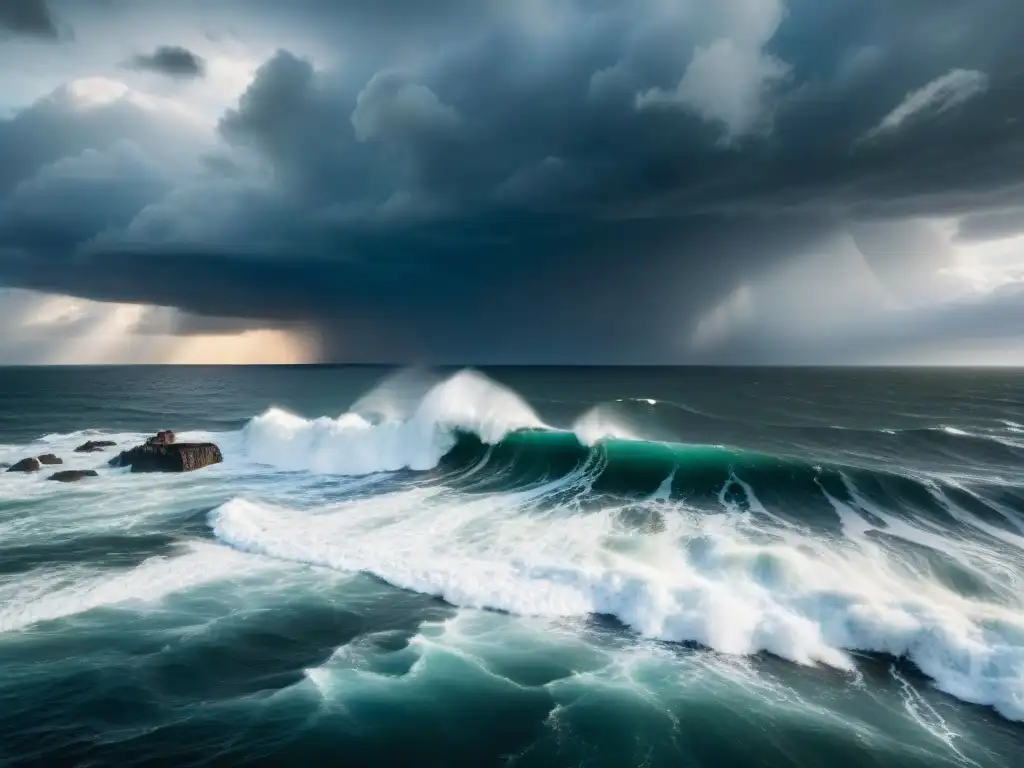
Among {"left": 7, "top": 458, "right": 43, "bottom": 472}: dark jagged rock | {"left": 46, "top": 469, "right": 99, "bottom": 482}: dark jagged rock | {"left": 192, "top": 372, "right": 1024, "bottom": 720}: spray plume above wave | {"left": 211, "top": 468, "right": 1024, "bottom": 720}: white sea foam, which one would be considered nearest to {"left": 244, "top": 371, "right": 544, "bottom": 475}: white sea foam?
{"left": 192, "top": 372, "right": 1024, "bottom": 720}: spray plume above wave

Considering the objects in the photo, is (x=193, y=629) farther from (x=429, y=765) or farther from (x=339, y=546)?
(x=429, y=765)

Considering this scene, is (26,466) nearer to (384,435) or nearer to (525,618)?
(384,435)

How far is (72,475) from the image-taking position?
23.8 metres

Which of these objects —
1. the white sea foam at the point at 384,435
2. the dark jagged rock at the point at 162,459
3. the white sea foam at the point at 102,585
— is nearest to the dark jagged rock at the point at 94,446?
the dark jagged rock at the point at 162,459

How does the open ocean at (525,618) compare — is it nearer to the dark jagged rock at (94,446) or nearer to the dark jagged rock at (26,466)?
the dark jagged rock at (26,466)

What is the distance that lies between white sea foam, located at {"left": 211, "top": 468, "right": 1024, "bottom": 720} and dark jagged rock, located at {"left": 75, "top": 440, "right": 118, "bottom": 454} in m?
18.7

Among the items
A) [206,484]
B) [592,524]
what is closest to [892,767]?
[592,524]

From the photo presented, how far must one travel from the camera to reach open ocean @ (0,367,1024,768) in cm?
759

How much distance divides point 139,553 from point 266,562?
11.2 ft

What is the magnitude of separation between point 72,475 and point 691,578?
2603 centimetres

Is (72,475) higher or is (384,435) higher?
(384,435)

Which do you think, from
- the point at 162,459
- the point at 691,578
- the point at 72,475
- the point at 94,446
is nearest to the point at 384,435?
the point at 162,459

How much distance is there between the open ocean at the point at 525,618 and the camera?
24.9 feet

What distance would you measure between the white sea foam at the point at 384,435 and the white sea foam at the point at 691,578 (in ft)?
26.4
